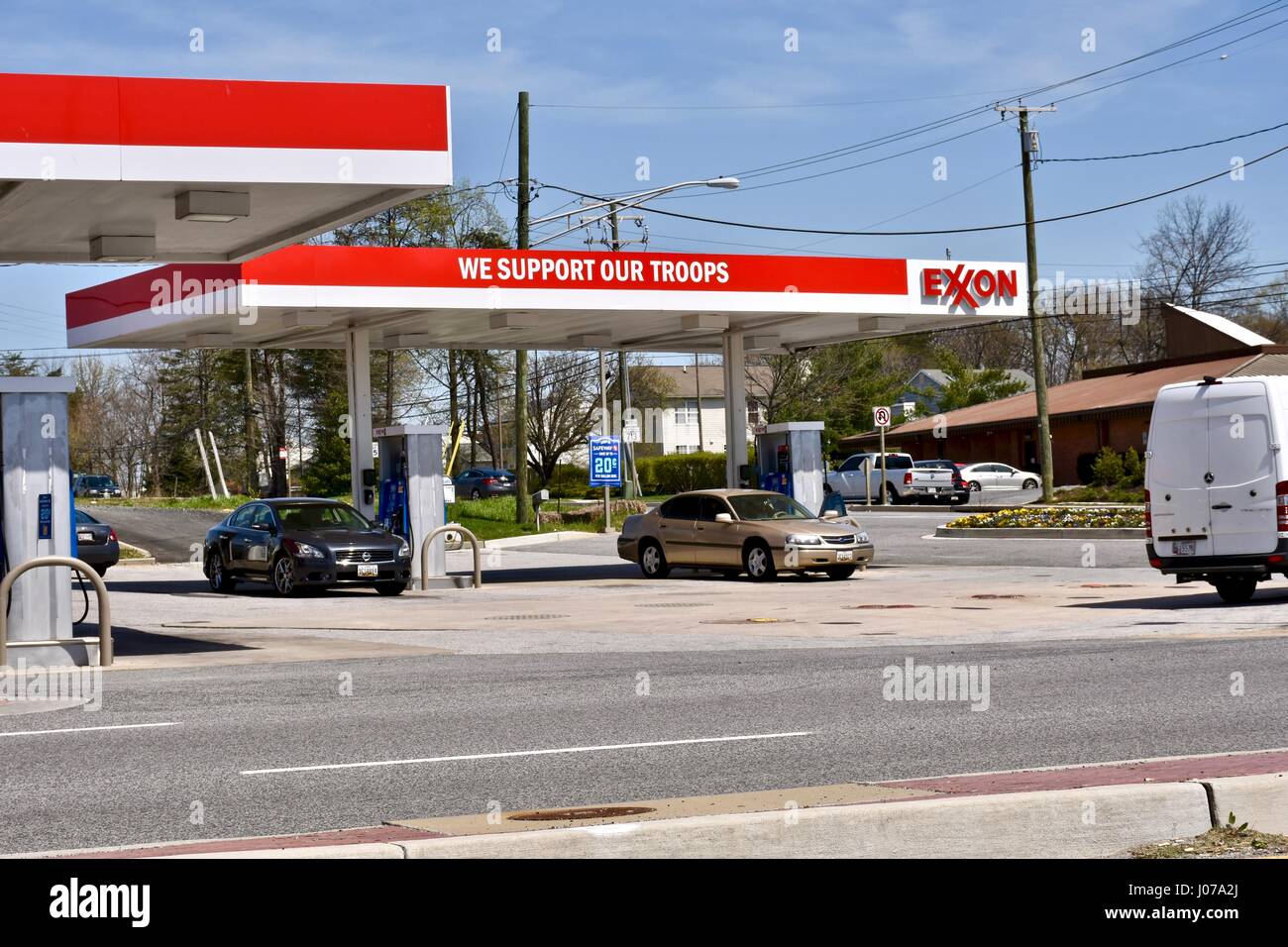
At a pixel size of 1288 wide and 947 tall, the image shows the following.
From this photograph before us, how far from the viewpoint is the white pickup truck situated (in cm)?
5212

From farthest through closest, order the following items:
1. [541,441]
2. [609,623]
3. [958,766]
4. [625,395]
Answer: [541,441], [625,395], [609,623], [958,766]

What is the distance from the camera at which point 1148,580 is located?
79.3 feet

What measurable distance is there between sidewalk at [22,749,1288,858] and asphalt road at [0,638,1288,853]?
87 cm

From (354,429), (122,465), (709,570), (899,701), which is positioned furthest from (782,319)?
(122,465)

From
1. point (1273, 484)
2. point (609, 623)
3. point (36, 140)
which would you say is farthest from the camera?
point (609, 623)

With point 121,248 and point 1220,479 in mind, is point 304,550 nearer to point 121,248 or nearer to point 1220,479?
point 121,248

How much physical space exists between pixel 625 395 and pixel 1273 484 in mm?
34147

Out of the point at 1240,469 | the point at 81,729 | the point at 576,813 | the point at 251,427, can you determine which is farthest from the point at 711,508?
the point at 251,427

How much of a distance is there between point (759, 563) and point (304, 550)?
23.3ft

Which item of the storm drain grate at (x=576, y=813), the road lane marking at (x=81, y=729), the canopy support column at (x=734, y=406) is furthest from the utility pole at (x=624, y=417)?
the storm drain grate at (x=576, y=813)

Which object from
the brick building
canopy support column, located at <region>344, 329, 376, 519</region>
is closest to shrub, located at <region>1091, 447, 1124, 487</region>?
the brick building

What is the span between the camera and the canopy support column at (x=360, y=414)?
2798 centimetres

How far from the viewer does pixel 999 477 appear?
195 ft
